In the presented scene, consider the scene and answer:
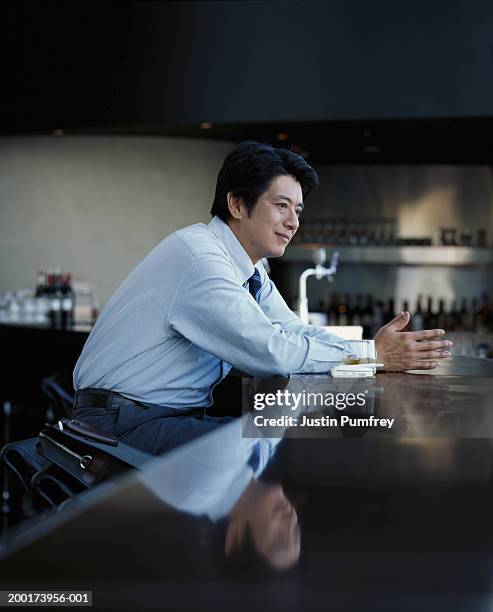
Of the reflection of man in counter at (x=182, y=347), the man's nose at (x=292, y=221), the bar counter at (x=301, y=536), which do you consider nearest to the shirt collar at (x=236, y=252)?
the reflection of man in counter at (x=182, y=347)

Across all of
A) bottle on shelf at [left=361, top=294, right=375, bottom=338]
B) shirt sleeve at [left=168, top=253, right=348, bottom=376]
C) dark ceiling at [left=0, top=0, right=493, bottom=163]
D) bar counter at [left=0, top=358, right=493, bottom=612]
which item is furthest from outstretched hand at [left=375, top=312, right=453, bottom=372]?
bottle on shelf at [left=361, top=294, right=375, bottom=338]

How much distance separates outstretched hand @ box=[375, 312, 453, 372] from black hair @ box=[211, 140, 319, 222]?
455 mm

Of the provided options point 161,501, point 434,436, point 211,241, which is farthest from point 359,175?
point 161,501

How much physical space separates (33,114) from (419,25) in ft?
7.85

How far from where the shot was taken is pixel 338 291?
7.34m

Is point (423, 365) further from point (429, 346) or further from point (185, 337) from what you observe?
point (185, 337)

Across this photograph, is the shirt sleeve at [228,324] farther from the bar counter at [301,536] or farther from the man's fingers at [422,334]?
the bar counter at [301,536]

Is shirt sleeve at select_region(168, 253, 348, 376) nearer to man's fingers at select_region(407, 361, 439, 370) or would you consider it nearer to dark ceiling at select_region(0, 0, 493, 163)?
man's fingers at select_region(407, 361, 439, 370)

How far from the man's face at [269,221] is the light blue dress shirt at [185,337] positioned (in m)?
0.18

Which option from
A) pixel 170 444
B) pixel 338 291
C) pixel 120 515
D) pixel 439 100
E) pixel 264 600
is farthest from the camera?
pixel 338 291

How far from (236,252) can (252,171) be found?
0.20m

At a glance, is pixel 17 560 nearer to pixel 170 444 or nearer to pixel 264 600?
pixel 264 600

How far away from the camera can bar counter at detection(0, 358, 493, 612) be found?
2.41 ft

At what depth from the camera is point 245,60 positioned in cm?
538
